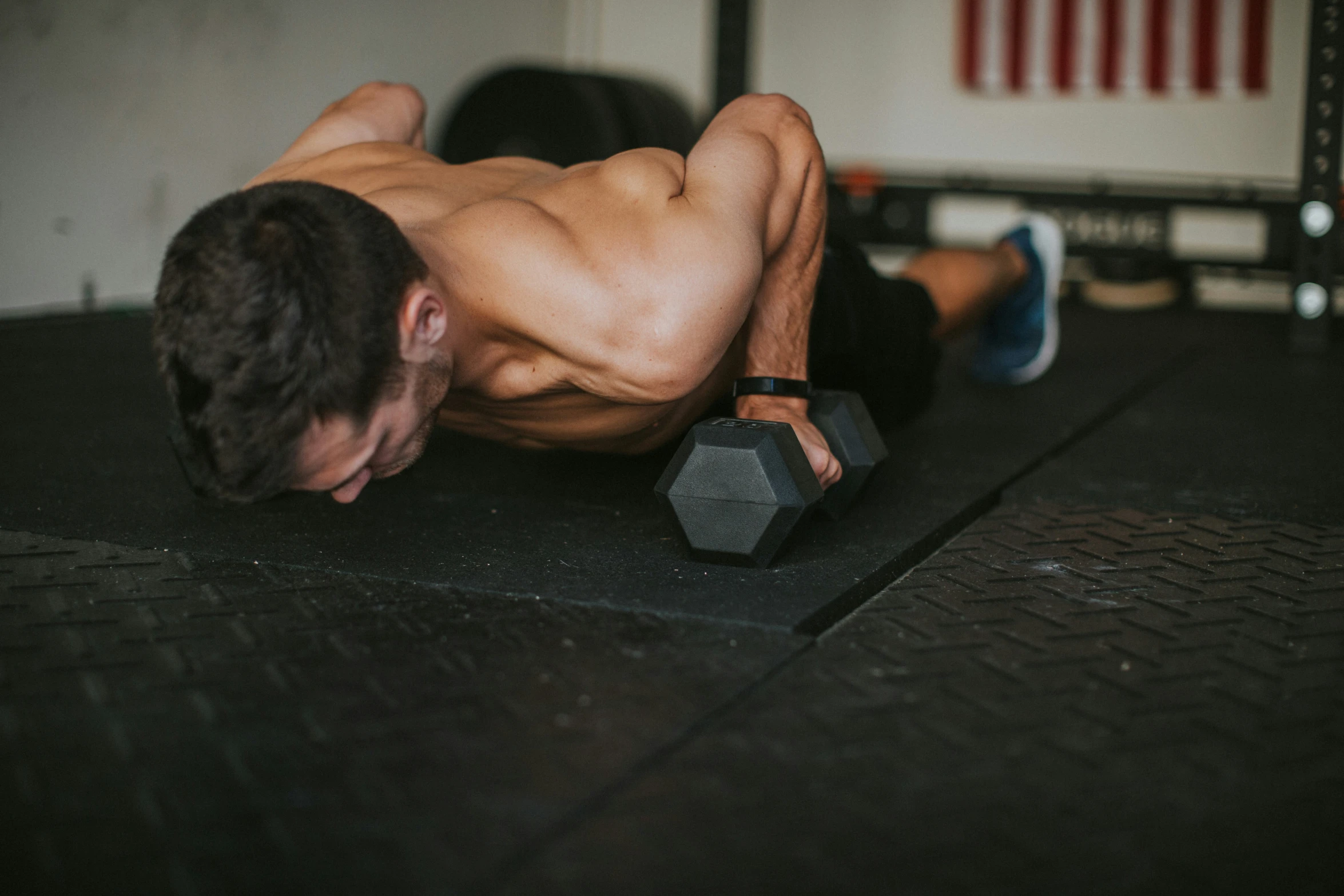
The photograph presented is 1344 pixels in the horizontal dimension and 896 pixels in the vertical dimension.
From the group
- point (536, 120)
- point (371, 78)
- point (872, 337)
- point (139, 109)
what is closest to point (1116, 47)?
point (536, 120)

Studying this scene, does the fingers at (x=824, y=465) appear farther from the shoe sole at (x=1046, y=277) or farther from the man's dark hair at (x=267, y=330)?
the shoe sole at (x=1046, y=277)

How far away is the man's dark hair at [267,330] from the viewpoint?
1.14 m

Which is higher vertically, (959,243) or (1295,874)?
(959,243)

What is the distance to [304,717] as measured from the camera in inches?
40.7

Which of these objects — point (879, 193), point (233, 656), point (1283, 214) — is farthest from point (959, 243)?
point (233, 656)

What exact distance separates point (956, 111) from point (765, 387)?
13.6 ft

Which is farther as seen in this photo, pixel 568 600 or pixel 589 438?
pixel 589 438

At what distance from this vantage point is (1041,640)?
4.02 ft

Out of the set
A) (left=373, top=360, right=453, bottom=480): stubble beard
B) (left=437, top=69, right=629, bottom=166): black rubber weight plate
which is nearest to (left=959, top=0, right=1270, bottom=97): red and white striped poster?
(left=437, top=69, right=629, bottom=166): black rubber weight plate

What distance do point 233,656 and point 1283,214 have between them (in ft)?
11.7

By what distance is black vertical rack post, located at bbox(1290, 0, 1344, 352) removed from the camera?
297 cm

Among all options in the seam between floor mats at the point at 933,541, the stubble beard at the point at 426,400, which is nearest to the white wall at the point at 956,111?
the seam between floor mats at the point at 933,541

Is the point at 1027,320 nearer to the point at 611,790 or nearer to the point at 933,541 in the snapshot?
the point at 933,541

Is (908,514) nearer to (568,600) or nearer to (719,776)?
(568,600)
